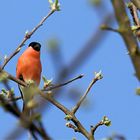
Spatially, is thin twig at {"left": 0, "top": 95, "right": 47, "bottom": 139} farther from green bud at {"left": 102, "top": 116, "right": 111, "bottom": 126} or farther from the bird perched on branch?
the bird perched on branch

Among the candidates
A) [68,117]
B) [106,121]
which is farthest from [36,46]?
[68,117]

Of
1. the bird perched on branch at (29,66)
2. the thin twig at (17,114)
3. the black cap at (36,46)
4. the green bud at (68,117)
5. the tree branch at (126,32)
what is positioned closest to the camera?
the thin twig at (17,114)

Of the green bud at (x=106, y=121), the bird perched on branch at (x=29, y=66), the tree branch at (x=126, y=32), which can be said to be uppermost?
the tree branch at (x=126, y=32)

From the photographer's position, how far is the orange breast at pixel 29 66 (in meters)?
6.50

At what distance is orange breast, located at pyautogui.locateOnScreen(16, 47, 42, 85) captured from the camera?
6.50 metres

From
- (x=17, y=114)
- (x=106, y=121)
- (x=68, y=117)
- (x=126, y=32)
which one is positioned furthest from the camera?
(x=106, y=121)

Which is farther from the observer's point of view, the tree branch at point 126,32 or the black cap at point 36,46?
the black cap at point 36,46

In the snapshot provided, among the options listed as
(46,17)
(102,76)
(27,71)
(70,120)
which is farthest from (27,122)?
(27,71)

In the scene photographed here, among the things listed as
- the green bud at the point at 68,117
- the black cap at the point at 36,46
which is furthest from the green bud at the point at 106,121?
the black cap at the point at 36,46

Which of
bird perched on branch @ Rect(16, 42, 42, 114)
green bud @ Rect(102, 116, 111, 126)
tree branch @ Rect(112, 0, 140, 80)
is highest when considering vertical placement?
tree branch @ Rect(112, 0, 140, 80)

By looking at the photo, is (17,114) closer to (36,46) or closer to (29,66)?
(29,66)

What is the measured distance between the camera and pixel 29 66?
6797mm

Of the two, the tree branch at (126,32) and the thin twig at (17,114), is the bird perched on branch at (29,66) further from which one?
the thin twig at (17,114)

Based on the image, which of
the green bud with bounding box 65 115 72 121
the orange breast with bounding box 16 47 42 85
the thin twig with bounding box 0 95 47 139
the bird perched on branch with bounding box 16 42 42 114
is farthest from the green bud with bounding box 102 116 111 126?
the thin twig with bounding box 0 95 47 139
